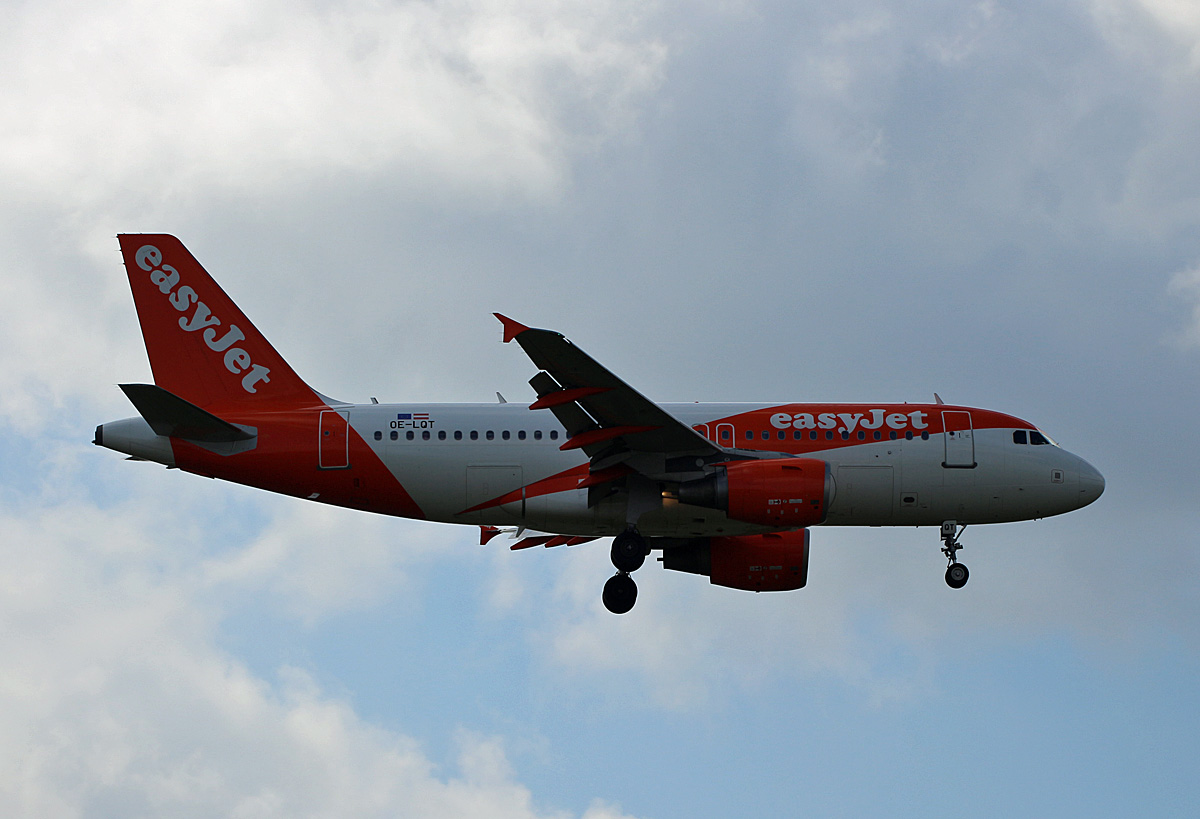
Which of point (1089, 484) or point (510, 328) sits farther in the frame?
point (1089, 484)

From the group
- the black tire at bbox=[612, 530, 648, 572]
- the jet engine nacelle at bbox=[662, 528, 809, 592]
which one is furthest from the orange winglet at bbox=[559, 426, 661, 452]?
the jet engine nacelle at bbox=[662, 528, 809, 592]

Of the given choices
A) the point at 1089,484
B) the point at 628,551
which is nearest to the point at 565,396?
the point at 628,551

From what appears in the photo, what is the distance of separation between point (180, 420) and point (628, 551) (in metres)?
11.2

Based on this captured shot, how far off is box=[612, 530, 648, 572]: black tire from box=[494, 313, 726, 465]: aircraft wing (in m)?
2.12

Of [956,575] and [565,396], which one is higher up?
[565,396]

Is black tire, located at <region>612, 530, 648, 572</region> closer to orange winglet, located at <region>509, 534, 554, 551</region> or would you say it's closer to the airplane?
the airplane

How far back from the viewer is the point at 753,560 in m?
35.4

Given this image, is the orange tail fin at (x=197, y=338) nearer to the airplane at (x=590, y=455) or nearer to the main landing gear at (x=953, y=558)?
the airplane at (x=590, y=455)

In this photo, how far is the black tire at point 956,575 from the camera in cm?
3400

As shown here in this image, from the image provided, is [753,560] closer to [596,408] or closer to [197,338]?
[596,408]

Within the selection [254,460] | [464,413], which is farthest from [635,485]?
[254,460]

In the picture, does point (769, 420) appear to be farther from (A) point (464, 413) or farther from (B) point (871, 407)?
(A) point (464, 413)

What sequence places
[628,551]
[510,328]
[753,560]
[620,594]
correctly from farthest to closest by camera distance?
[753,560] < [620,594] < [628,551] < [510,328]

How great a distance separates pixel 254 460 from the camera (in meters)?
32.1
